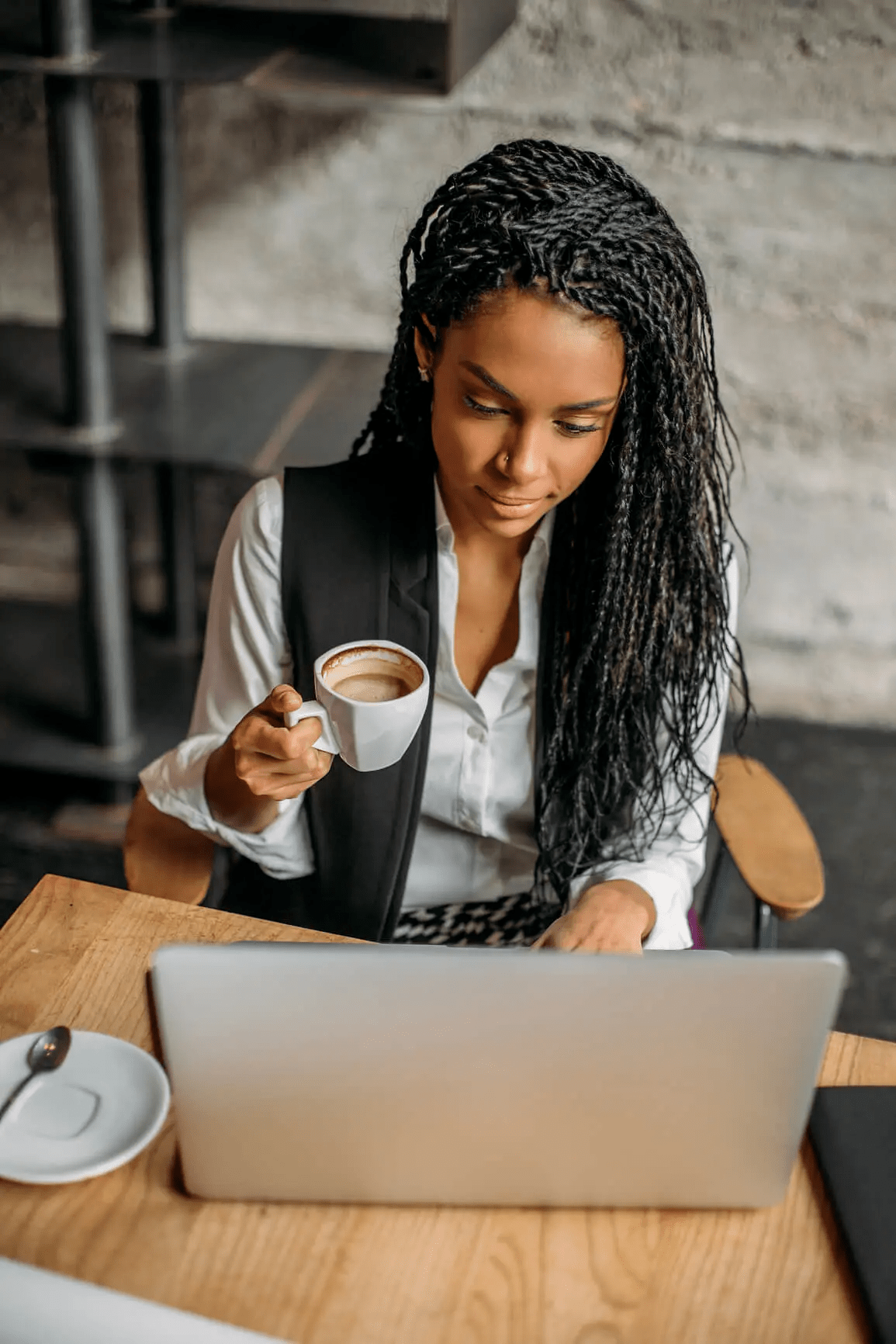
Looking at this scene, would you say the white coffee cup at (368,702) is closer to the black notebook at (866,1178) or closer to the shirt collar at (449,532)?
the shirt collar at (449,532)

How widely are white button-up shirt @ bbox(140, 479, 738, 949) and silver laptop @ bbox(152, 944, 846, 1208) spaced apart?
0.46 m

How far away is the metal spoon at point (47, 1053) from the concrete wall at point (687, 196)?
161 cm

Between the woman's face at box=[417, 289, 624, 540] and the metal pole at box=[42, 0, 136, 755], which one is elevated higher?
the woman's face at box=[417, 289, 624, 540]

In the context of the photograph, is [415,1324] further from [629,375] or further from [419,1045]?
[629,375]

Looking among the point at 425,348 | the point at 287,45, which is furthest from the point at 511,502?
the point at 287,45

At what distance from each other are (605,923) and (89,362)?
52.8 inches

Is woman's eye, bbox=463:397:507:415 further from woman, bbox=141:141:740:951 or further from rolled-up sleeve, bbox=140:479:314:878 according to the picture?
rolled-up sleeve, bbox=140:479:314:878

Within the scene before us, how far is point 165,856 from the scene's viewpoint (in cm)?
137

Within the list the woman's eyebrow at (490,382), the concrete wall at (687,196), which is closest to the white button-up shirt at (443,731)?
the woman's eyebrow at (490,382)

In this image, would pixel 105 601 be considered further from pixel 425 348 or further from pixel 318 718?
pixel 318 718

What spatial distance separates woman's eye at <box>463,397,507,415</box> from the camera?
3.84ft

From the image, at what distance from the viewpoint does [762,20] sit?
234cm

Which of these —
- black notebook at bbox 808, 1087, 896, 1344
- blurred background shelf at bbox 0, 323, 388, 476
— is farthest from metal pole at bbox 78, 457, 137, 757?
black notebook at bbox 808, 1087, 896, 1344

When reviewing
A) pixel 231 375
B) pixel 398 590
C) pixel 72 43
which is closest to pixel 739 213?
pixel 231 375
